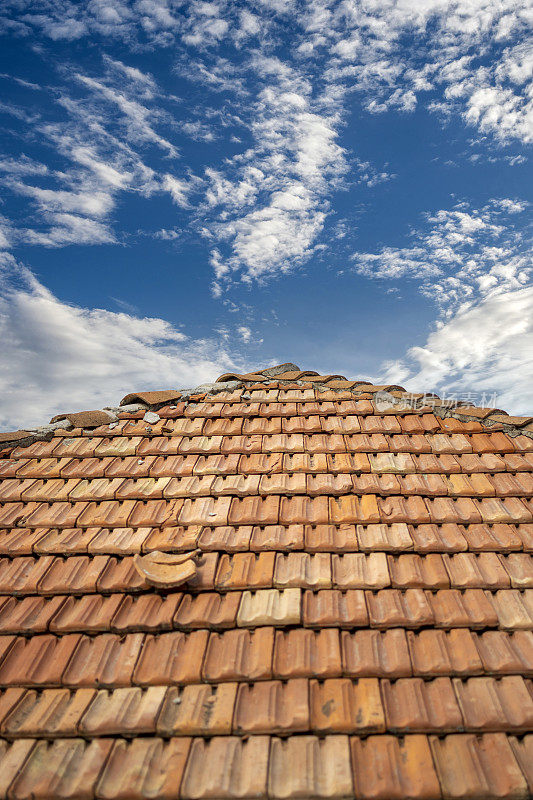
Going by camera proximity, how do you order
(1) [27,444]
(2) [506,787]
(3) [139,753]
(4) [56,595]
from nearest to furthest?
1. (2) [506,787]
2. (3) [139,753]
3. (4) [56,595]
4. (1) [27,444]

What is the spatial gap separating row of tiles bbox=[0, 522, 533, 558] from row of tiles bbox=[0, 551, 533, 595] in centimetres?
5

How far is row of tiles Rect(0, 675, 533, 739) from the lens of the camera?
2.15 metres

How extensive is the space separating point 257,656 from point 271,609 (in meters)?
0.28

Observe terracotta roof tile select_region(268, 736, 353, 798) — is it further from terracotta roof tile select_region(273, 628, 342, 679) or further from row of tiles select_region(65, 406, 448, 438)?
row of tiles select_region(65, 406, 448, 438)

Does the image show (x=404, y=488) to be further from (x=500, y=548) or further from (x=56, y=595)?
(x=56, y=595)

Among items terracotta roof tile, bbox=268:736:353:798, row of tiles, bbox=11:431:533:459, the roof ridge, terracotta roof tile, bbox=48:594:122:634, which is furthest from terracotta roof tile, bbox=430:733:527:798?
the roof ridge

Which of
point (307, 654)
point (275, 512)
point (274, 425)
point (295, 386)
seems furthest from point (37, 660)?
point (295, 386)

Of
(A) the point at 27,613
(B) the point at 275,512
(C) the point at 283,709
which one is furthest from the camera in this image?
(B) the point at 275,512

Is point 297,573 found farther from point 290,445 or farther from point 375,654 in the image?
point 290,445

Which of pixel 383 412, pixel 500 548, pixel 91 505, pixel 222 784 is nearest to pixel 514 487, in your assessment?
pixel 500 548

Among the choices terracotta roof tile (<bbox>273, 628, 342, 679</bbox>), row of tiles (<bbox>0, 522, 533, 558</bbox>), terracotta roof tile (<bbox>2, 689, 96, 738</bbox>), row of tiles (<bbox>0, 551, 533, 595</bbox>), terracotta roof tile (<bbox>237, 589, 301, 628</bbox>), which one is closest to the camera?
terracotta roof tile (<bbox>2, 689, 96, 738</bbox>)

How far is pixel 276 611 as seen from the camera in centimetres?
262

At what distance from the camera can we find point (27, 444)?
4.41 m

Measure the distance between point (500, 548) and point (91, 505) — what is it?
10.6 feet
